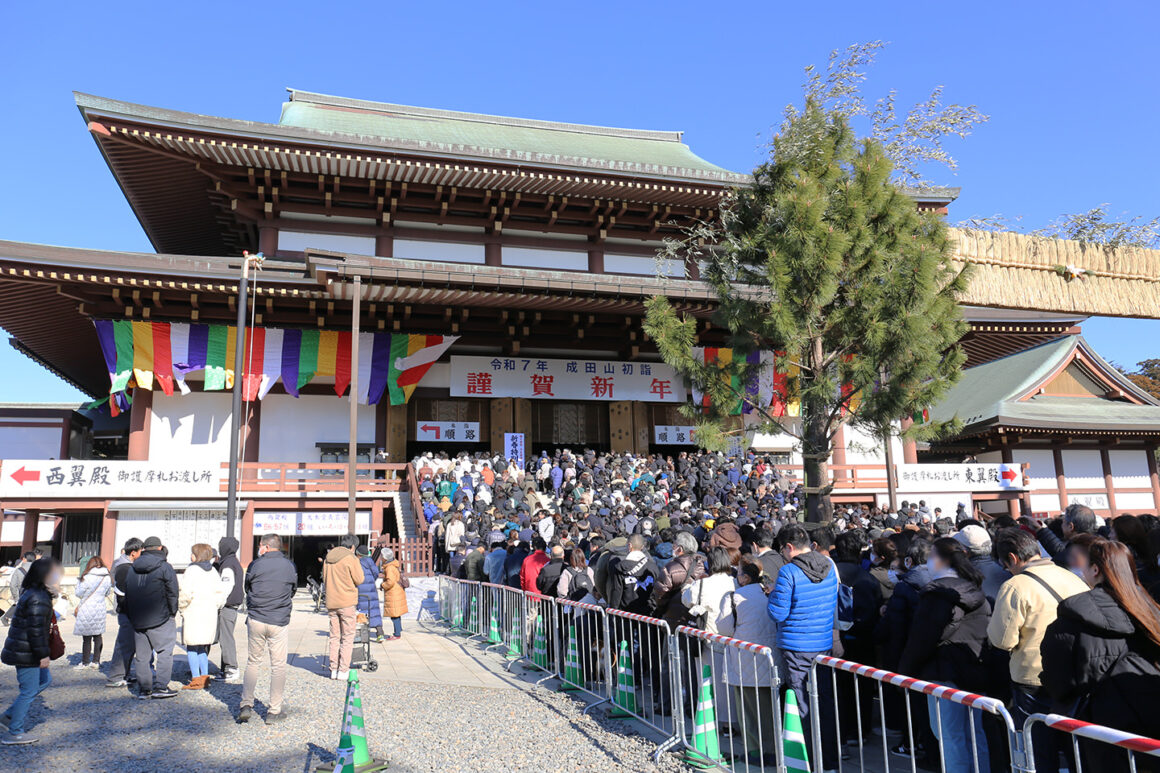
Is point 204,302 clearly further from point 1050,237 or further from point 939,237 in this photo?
point 1050,237

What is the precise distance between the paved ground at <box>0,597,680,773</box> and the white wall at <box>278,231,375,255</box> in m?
12.8

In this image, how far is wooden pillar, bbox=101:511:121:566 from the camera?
16.0 meters

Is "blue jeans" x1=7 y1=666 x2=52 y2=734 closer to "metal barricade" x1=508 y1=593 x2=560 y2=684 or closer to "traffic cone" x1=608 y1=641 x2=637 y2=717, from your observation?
"metal barricade" x1=508 y1=593 x2=560 y2=684

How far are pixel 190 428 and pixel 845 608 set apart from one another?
16856 millimetres

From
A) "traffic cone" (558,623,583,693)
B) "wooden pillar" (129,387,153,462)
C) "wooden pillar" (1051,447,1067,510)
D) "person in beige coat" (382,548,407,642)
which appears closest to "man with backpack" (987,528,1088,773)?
"traffic cone" (558,623,583,693)

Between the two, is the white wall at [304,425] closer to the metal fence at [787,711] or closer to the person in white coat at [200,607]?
the person in white coat at [200,607]

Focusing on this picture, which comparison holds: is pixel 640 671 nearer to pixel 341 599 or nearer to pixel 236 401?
pixel 341 599

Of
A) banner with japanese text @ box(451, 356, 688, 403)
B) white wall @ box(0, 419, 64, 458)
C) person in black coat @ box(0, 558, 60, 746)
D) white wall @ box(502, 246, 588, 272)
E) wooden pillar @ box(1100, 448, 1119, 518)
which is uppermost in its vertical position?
white wall @ box(502, 246, 588, 272)

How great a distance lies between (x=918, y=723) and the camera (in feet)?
18.7

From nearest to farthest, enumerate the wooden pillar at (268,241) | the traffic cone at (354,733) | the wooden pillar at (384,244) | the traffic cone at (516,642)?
the traffic cone at (354,733) < the traffic cone at (516,642) < the wooden pillar at (268,241) < the wooden pillar at (384,244)

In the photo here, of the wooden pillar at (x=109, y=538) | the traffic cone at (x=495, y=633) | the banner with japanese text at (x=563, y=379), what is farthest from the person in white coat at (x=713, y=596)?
the wooden pillar at (x=109, y=538)

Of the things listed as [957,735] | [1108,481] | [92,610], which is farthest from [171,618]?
[1108,481]

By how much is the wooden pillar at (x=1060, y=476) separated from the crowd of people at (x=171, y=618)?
66.3ft

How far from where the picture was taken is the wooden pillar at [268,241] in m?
19.3
